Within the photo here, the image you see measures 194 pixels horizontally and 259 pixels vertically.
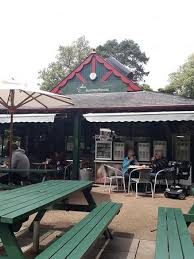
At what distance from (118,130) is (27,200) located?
954 cm

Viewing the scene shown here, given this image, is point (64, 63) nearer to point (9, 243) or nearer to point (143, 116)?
point (143, 116)

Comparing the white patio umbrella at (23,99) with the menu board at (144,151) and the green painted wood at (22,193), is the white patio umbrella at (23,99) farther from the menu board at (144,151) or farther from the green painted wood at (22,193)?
the menu board at (144,151)

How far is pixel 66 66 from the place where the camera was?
170 feet

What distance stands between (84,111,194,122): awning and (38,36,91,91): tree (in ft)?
125

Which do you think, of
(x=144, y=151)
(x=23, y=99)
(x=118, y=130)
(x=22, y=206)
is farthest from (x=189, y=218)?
(x=118, y=130)

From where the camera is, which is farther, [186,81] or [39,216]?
[186,81]

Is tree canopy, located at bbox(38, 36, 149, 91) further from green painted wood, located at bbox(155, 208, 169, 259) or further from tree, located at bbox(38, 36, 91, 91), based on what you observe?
green painted wood, located at bbox(155, 208, 169, 259)

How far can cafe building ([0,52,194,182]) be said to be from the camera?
982 centimetres

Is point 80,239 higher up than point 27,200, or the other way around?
point 27,200

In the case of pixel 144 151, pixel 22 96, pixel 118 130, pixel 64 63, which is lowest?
pixel 144 151

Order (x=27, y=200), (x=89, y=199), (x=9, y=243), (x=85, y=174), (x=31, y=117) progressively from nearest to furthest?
(x=9, y=243), (x=27, y=200), (x=89, y=199), (x=31, y=117), (x=85, y=174)

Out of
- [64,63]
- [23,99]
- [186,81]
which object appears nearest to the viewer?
[23,99]

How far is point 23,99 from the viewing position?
9398 millimetres

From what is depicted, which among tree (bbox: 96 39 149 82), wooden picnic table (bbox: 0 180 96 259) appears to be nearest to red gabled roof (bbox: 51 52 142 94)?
wooden picnic table (bbox: 0 180 96 259)
